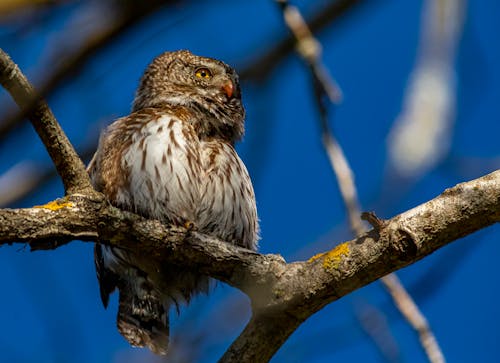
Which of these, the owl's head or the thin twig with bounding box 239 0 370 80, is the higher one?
the owl's head

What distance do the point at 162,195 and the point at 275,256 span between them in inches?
45.6

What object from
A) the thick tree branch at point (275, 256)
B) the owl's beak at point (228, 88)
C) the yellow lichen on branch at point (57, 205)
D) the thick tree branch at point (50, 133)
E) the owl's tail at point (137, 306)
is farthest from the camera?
the owl's beak at point (228, 88)

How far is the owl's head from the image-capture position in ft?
19.2

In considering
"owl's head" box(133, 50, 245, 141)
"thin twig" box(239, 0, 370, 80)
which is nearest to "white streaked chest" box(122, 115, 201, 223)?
"owl's head" box(133, 50, 245, 141)

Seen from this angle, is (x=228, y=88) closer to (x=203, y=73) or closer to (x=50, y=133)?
(x=203, y=73)

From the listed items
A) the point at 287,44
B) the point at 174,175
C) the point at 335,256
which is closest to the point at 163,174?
the point at 174,175

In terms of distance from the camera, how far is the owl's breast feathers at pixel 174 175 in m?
4.86

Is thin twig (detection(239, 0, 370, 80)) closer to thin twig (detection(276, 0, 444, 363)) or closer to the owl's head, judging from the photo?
thin twig (detection(276, 0, 444, 363))

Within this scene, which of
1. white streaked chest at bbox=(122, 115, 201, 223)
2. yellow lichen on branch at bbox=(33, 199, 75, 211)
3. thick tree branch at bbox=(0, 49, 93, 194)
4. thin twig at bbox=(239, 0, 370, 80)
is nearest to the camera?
thick tree branch at bbox=(0, 49, 93, 194)

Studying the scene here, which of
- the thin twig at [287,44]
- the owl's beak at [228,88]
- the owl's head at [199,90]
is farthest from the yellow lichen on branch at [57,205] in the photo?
the owl's beak at [228,88]

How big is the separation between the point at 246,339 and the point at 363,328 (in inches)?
24.1

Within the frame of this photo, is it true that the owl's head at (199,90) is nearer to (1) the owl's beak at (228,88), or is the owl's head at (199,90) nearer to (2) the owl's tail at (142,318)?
(1) the owl's beak at (228,88)

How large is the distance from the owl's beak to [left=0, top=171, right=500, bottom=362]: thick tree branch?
2435mm

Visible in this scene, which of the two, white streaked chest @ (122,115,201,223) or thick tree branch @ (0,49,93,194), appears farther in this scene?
white streaked chest @ (122,115,201,223)
